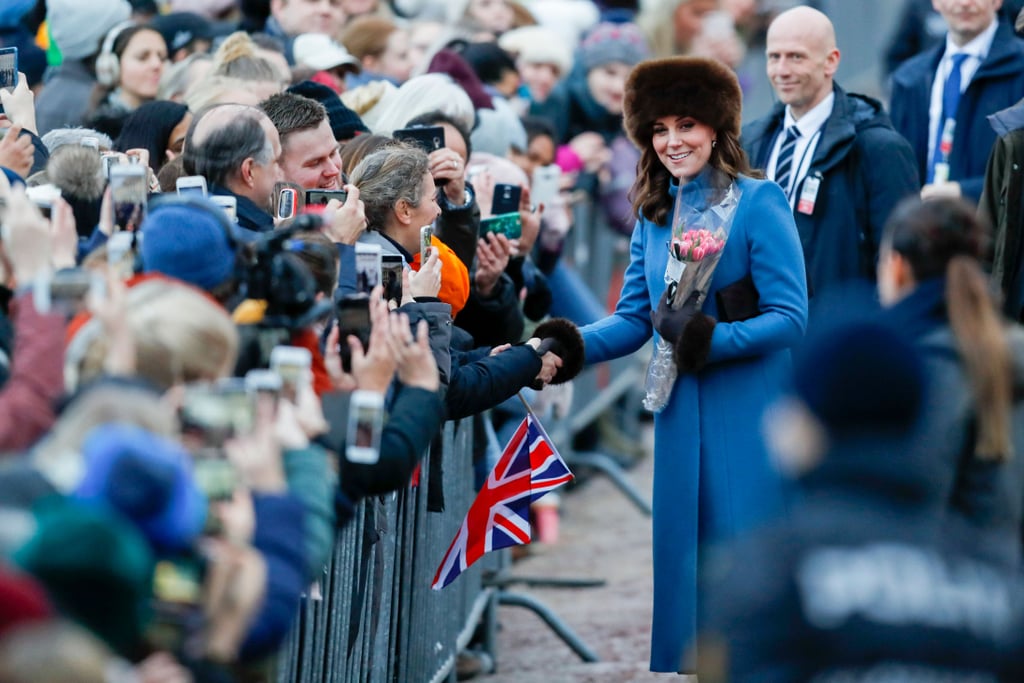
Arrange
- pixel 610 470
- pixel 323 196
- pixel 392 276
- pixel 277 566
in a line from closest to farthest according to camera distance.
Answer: pixel 277 566, pixel 392 276, pixel 323 196, pixel 610 470

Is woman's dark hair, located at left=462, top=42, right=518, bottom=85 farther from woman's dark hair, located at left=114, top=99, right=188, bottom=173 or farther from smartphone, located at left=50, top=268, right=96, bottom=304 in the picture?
smartphone, located at left=50, top=268, right=96, bottom=304

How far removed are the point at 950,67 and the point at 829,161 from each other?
5.45 feet

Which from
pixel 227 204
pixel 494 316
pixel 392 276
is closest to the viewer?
pixel 227 204

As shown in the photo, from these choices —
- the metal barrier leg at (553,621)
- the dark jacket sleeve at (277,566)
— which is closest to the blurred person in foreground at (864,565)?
the dark jacket sleeve at (277,566)

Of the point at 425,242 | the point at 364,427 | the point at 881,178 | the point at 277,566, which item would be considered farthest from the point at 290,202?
the point at 881,178

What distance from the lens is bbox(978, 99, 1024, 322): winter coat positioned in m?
7.16

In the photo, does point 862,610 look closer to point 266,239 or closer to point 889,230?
point 889,230

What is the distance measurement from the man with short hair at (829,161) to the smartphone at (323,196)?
2.43 m

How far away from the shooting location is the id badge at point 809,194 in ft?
23.7

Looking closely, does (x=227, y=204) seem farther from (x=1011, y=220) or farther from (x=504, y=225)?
(x=1011, y=220)

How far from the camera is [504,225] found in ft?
21.6

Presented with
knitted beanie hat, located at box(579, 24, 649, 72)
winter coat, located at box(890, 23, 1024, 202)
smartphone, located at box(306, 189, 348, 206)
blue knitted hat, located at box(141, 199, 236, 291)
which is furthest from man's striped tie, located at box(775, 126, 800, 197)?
knitted beanie hat, located at box(579, 24, 649, 72)

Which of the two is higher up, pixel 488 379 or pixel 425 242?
pixel 425 242

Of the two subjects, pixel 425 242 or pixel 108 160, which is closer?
pixel 108 160
